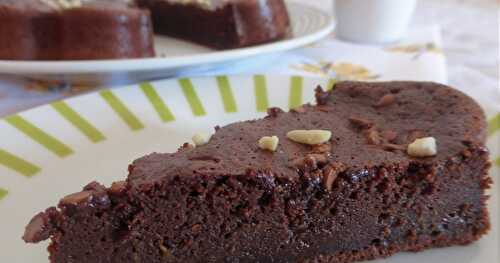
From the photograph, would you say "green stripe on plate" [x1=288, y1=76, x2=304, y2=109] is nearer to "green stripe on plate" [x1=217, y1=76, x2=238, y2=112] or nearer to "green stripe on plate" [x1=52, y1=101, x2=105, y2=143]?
"green stripe on plate" [x1=217, y1=76, x2=238, y2=112]

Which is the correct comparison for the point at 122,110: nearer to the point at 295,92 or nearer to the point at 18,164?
the point at 18,164

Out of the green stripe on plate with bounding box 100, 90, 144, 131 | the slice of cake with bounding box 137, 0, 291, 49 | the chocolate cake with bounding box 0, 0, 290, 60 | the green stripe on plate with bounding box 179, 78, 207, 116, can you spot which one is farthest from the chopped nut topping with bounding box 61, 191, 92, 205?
the slice of cake with bounding box 137, 0, 291, 49

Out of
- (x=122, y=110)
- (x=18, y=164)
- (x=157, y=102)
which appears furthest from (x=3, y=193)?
(x=157, y=102)

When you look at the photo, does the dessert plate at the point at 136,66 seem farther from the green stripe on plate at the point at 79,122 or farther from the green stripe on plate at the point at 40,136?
the green stripe on plate at the point at 40,136

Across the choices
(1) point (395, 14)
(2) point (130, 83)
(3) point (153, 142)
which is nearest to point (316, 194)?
(3) point (153, 142)

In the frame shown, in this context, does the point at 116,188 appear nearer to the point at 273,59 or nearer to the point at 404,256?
the point at 404,256

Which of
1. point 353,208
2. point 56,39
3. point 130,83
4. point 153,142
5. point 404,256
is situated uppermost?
point 56,39

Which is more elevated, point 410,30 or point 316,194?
point 410,30
